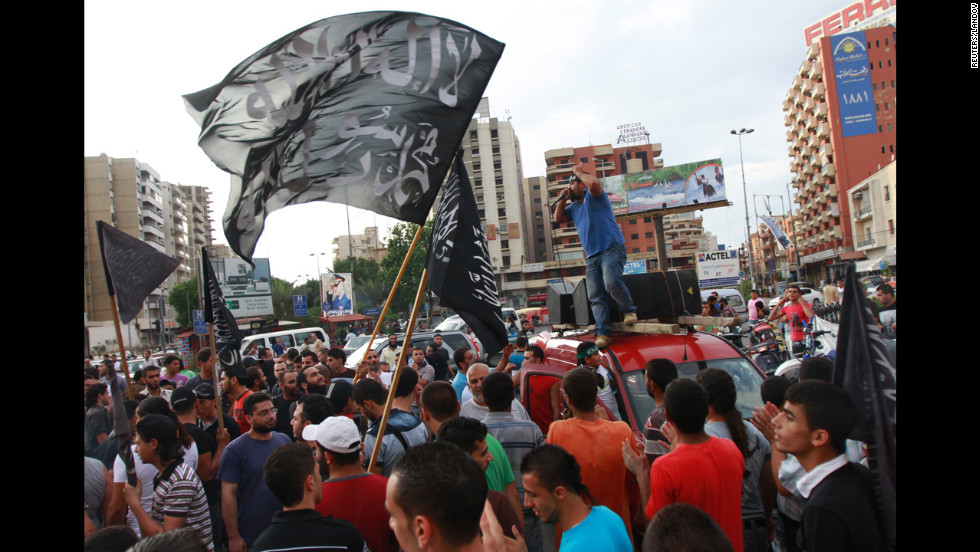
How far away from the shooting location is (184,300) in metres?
83.4

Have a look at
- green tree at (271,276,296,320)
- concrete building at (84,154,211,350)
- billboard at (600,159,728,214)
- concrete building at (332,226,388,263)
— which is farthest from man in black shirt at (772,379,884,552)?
concrete building at (332,226,388,263)

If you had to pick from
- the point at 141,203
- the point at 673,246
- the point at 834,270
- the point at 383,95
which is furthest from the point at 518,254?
the point at 383,95

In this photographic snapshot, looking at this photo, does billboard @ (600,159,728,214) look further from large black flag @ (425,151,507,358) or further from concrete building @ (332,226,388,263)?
concrete building @ (332,226,388,263)

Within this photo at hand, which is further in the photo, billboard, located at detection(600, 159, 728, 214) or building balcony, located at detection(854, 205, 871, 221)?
building balcony, located at detection(854, 205, 871, 221)

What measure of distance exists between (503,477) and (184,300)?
89789 mm

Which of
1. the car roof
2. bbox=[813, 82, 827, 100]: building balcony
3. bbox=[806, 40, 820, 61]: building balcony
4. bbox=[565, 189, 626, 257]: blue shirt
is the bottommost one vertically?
the car roof

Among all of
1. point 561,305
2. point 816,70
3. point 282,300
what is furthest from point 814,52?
point 561,305

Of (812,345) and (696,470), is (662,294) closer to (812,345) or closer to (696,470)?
(696,470)

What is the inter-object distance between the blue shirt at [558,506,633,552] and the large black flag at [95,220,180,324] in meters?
4.25

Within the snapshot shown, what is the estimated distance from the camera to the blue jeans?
19.6ft

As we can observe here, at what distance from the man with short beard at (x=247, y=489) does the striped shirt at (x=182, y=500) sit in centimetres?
43

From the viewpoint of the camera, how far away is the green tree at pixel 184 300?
3184 inches
